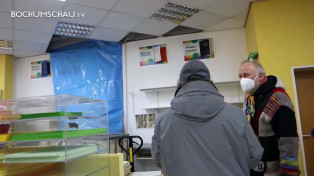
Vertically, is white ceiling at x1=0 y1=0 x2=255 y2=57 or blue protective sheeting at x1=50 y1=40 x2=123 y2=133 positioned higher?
white ceiling at x1=0 y1=0 x2=255 y2=57

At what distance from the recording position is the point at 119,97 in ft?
13.9

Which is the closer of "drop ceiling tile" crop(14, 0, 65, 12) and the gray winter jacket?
the gray winter jacket

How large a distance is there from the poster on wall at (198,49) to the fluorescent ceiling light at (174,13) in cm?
62

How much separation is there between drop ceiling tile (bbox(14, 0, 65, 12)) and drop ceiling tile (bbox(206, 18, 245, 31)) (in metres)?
2.57

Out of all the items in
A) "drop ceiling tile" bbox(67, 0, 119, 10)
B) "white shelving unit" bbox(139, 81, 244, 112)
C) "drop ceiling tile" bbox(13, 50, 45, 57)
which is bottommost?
"white shelving unit" bbox(139, 81, 244, 112)

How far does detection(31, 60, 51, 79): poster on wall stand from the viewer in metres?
4.78

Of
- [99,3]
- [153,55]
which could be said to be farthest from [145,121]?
[99,3]

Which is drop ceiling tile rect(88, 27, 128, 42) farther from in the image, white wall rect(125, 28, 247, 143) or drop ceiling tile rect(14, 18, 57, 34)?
drop ceiling tile rect(14, 18, 57, 34)

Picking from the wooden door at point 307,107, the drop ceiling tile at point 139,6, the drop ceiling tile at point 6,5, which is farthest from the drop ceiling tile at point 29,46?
the wooden door at point 307,107

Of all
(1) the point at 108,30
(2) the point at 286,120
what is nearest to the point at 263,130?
(2) the point at 286,120

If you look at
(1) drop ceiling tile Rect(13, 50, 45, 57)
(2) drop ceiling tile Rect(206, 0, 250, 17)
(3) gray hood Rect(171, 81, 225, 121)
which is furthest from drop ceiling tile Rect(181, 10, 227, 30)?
(1) drop ceiling tile Rect(13, 50, 45, 57)

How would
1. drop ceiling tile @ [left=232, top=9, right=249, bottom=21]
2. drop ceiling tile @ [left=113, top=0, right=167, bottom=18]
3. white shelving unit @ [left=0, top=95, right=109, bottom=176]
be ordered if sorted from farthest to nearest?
drop ceiling tile @ [left=232, top=9, right=249, bottom=21]
drop ceiling tile @ [left=113, top=0, right=167, bottom=18]
white shelving unit @ [left=0, top=95, right=109, bottom=176]

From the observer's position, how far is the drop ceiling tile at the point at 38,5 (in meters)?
2.79

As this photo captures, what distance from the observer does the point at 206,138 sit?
0.99m
